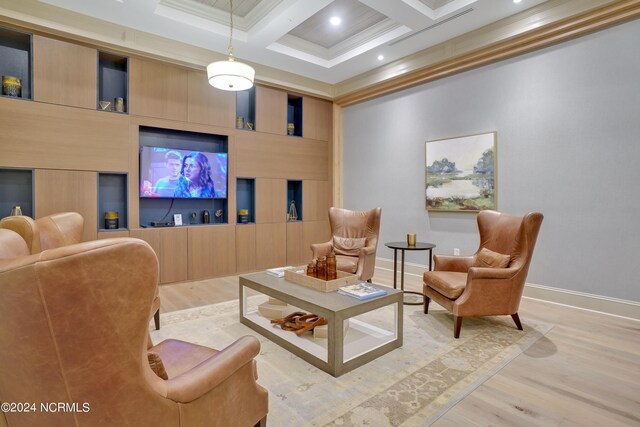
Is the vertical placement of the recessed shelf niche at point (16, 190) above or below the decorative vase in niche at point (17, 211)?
above

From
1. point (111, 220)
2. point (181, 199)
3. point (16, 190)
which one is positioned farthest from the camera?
point (181, 199)

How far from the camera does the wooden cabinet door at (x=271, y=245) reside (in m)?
5.56

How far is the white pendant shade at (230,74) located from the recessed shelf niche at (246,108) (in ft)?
6.68

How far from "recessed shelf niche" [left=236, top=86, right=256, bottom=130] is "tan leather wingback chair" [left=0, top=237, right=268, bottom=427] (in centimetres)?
482

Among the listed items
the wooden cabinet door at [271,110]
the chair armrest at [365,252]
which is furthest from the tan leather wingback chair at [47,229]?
the wooden cabinet door at [271,110]

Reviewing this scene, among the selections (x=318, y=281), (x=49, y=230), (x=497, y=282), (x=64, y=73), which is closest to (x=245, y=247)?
(x=49, y=230)

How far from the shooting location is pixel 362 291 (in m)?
2.61

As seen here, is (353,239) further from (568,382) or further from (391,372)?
(568,382)

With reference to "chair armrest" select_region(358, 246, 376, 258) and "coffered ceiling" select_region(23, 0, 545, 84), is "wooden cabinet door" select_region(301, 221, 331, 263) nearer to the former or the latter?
"chair armrest" select_region(358, 246, 376, 258)

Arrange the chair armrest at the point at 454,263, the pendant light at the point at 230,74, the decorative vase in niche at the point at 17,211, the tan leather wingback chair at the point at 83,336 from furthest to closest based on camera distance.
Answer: the decorative vase in niche at the point at 17,211, the chair armrest at the point at 454,263, the pendant light at the point at 230,74, the tan leather wingback chair at the point at 83,336

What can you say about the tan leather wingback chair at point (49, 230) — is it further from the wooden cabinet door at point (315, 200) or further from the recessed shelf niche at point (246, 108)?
the wooden cabinet door at point (315, 200)

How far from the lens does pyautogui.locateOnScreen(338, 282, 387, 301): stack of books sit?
2.51 meters

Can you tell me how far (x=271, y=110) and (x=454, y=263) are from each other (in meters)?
3.79

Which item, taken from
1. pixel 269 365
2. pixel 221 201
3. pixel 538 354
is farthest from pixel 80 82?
pixel 538 354
